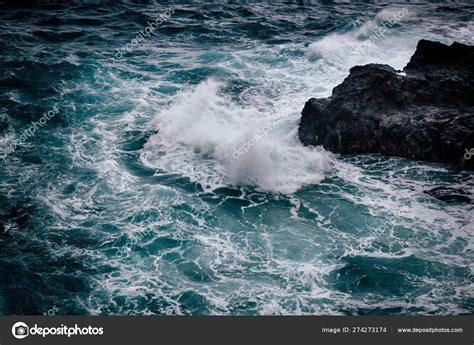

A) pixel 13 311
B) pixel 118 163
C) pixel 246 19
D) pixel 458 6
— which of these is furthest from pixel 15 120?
pixel 458 6

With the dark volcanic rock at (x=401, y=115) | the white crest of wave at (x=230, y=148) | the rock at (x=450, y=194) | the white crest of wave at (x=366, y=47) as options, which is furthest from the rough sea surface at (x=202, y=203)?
the white crest of wave at (x=366, y=47)

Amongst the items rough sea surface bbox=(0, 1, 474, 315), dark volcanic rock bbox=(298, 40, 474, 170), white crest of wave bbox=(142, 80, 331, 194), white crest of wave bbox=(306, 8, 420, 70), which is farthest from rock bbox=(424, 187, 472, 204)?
white crest of wave bbox=(306, 8, 420, 70)

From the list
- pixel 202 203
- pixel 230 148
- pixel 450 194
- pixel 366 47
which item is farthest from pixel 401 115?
pixel 366 47

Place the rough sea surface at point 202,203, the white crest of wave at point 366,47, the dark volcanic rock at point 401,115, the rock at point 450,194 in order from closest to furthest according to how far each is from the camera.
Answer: the rough sea surface at point 202,203, the rock at point 450,194, the dark volcanic rock at point 401,115, the white crest of wave at point 366,47

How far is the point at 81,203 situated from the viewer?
7574 mm

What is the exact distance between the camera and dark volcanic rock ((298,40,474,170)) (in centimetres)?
810

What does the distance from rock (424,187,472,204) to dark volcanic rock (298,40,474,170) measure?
78cm

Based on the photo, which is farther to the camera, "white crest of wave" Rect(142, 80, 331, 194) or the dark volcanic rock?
"white crest of wave" Rect(142, 80, 331, 194)

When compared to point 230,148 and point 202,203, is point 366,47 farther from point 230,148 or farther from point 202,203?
point 202,203

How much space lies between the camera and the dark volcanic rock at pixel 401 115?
8102mm

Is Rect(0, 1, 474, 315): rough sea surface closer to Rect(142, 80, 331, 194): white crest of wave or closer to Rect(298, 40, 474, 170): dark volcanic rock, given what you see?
Rect(142, 80, 331, 194): white crest of wave

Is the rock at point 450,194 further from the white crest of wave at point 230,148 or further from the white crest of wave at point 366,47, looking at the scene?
the white crest of wave at point 366,47

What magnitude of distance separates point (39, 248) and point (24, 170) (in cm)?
277

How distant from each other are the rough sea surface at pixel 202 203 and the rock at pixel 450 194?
15cm
